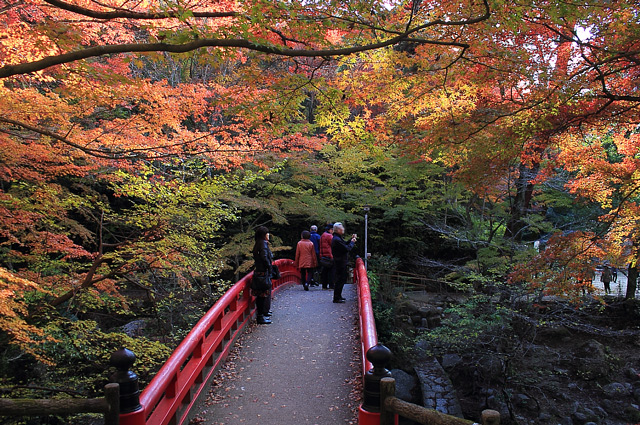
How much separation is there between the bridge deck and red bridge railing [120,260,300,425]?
8.1 inches

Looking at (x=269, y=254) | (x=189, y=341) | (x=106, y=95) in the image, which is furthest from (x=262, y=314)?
(x=106, y=95)

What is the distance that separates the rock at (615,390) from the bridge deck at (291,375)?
8.01 metres

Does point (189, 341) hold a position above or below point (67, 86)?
below

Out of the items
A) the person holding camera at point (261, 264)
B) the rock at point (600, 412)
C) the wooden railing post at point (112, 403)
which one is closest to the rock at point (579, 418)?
the rock at point (600, 412)

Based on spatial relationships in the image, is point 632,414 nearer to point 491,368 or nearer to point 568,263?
point 491,368

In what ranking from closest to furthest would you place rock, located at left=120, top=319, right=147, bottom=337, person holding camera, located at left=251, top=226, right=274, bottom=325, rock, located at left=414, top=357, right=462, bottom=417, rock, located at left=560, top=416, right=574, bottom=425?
person holding camera, located at left=251, top=226, right=274, bottom=325, rock, located at left=414, top=357, right=462, bottom=417, rock, located at left=560, top=416, right=574, bottom=425, rock, located at left=120, top=319, right=147, bottom=337

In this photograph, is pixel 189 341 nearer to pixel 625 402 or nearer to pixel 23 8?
pixel 23 8

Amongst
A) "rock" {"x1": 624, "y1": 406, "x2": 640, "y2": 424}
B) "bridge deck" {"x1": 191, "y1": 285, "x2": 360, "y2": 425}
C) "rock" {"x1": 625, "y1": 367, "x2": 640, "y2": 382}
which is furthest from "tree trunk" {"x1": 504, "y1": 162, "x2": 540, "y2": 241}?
"bridge deck" {"x1": 191, "y1": 285, "x2": 360, "y2": 425}

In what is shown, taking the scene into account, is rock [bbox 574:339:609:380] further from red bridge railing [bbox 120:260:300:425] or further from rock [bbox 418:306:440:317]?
red bridge railing [bbox 120:260:300:425]

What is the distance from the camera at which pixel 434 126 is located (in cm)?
770

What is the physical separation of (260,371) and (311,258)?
5.00 metres

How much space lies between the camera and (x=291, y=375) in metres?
5.31

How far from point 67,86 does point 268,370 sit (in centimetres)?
462

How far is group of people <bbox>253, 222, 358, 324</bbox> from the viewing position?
7000 mm
